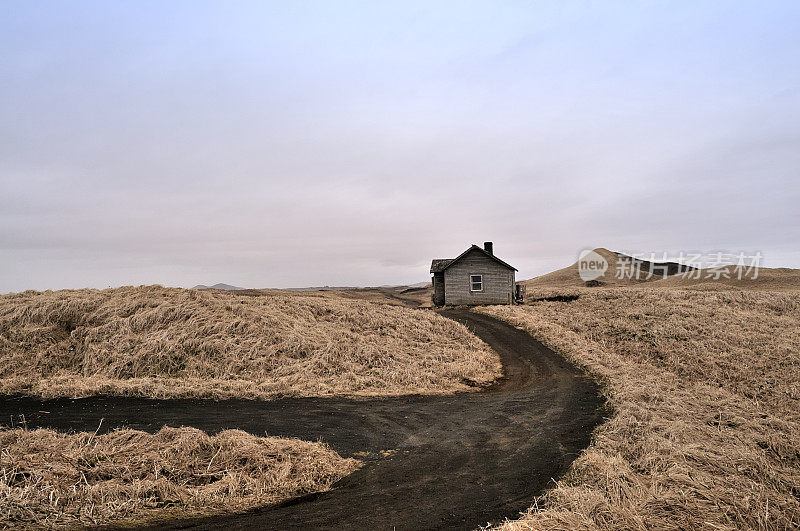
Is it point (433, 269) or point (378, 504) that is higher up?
point (433, 269)

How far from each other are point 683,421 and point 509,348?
37.9 feet

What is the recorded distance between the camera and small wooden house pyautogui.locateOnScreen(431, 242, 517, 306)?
1496 inches

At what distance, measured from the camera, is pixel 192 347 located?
54.2ft

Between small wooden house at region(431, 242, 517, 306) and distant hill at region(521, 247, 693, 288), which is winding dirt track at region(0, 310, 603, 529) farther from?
distant hill at region(521, 247, 693, 288)

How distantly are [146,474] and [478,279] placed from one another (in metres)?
33.4

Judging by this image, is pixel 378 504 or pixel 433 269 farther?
pixel 433 269

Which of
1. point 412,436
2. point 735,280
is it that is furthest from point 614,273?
point 412,436

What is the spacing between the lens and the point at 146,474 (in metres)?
6.76

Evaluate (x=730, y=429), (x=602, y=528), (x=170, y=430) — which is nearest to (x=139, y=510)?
(x=170, y=430)

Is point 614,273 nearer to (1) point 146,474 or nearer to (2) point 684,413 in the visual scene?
(2) point 684,413

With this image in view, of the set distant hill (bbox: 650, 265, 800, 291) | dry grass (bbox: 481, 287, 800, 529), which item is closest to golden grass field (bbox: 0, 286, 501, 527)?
dry grass (bbox: 481, 287, 800, 529)

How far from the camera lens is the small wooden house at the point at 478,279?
38.0 m

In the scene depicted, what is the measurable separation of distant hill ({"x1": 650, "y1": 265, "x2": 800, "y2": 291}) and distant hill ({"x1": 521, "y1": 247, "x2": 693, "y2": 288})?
809cm

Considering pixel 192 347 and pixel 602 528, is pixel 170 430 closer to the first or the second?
pixel 602 528
